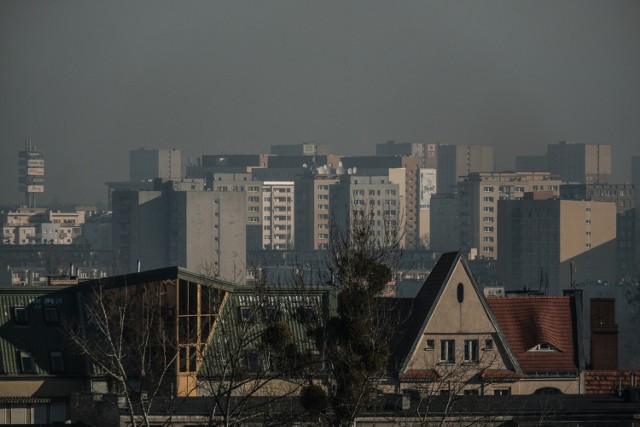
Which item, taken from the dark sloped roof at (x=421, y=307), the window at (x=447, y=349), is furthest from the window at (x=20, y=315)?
the window at (x=447, y=349)

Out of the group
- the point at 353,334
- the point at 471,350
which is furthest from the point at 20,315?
the point at 353,334

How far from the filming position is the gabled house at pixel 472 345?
169 ft

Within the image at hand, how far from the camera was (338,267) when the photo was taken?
36719mm

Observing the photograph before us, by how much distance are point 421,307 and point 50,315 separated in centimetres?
834

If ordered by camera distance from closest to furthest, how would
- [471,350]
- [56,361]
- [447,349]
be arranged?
[56,361] < [447,349] < [471,350]

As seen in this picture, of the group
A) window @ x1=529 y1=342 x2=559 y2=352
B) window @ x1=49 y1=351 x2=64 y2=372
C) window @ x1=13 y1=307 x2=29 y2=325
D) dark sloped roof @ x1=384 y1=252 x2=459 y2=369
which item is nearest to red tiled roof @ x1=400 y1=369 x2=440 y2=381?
dark sloped roof @ x1=384 y1=252 x2=459 y2=369

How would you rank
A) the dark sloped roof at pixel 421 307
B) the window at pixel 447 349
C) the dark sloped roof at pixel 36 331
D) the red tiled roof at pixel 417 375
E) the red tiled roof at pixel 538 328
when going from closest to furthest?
the red tiled roof at pixel 417 375
the dark sloped roof at pixel 36 331
the dark sloped roof at pixel 421 307
the window at pixel 447 349
the red tiled roof at pixel 538 328

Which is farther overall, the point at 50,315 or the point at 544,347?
the point at 544,347

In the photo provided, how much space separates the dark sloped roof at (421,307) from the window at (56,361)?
7.28 m

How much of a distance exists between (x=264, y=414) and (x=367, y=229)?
188 inches

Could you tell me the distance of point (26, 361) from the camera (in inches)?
2025

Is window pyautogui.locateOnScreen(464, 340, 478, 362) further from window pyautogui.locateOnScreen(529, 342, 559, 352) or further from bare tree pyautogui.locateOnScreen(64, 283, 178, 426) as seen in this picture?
bare tree pyautogui.locateOnScreen(64, 283, 178, 426)

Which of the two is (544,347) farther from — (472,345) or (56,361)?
(56,361)

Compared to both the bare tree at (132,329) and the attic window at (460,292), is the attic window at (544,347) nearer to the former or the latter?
the attic window at (460,292)
